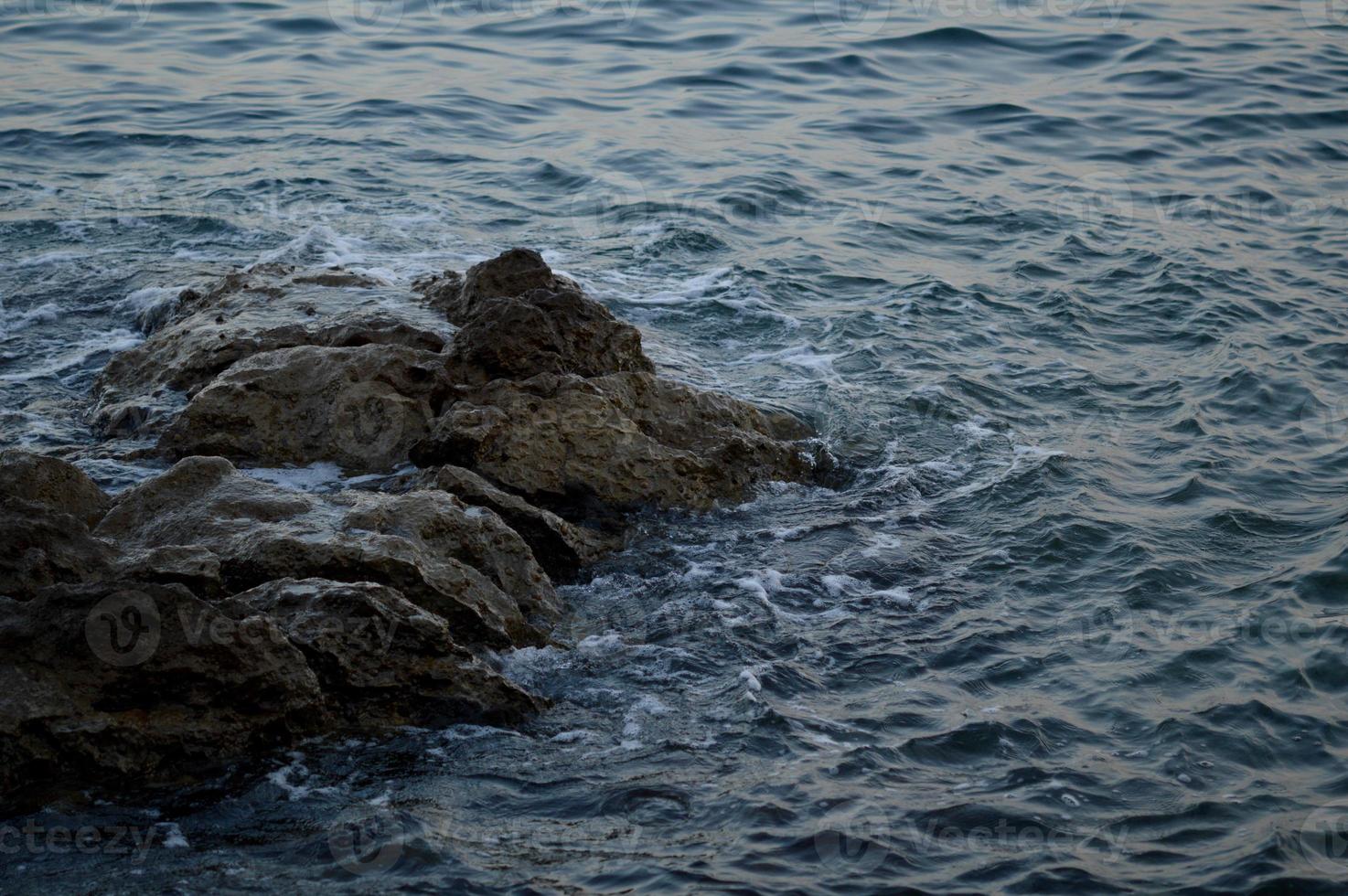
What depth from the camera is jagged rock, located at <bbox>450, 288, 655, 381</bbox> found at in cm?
739

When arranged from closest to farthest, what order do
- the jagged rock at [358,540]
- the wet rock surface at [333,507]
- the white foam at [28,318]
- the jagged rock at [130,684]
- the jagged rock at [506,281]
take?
the jagged rock at [130,684] → the wet rock surface at [333,507] → the jagged rock at [358,540] → the jagged rock at [506,281] → the white foam at [28,318]

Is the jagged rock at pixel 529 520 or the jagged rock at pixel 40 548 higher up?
the jagged rock at pixel 40 548

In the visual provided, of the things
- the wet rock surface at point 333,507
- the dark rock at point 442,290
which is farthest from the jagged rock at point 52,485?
the dark rock at point 442,290

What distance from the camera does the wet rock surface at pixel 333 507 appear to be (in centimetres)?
475

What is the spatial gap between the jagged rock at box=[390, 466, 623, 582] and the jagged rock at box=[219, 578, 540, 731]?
45.9 inches

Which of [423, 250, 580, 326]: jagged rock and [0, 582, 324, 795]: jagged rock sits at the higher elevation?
[423, 250, 580, 326]: jagged rock

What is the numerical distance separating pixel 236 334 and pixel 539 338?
76.2 inches

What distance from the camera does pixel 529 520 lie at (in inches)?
253

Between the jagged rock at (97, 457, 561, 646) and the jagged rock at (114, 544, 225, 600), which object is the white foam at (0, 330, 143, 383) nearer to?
the jagged rock at (97, 457, 561, 646)

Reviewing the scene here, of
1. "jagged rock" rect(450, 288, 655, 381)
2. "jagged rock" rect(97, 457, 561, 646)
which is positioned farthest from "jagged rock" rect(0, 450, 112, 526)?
"jagged rock" rect(450, 288, 655, 381)

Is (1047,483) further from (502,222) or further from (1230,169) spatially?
(1230,169)

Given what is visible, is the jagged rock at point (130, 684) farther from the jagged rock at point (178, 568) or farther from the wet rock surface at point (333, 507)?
the jagged rock at point (178, 568)

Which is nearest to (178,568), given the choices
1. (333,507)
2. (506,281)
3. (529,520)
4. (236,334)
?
(333,507)

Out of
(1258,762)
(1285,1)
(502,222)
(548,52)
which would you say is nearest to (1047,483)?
(1258,762)
